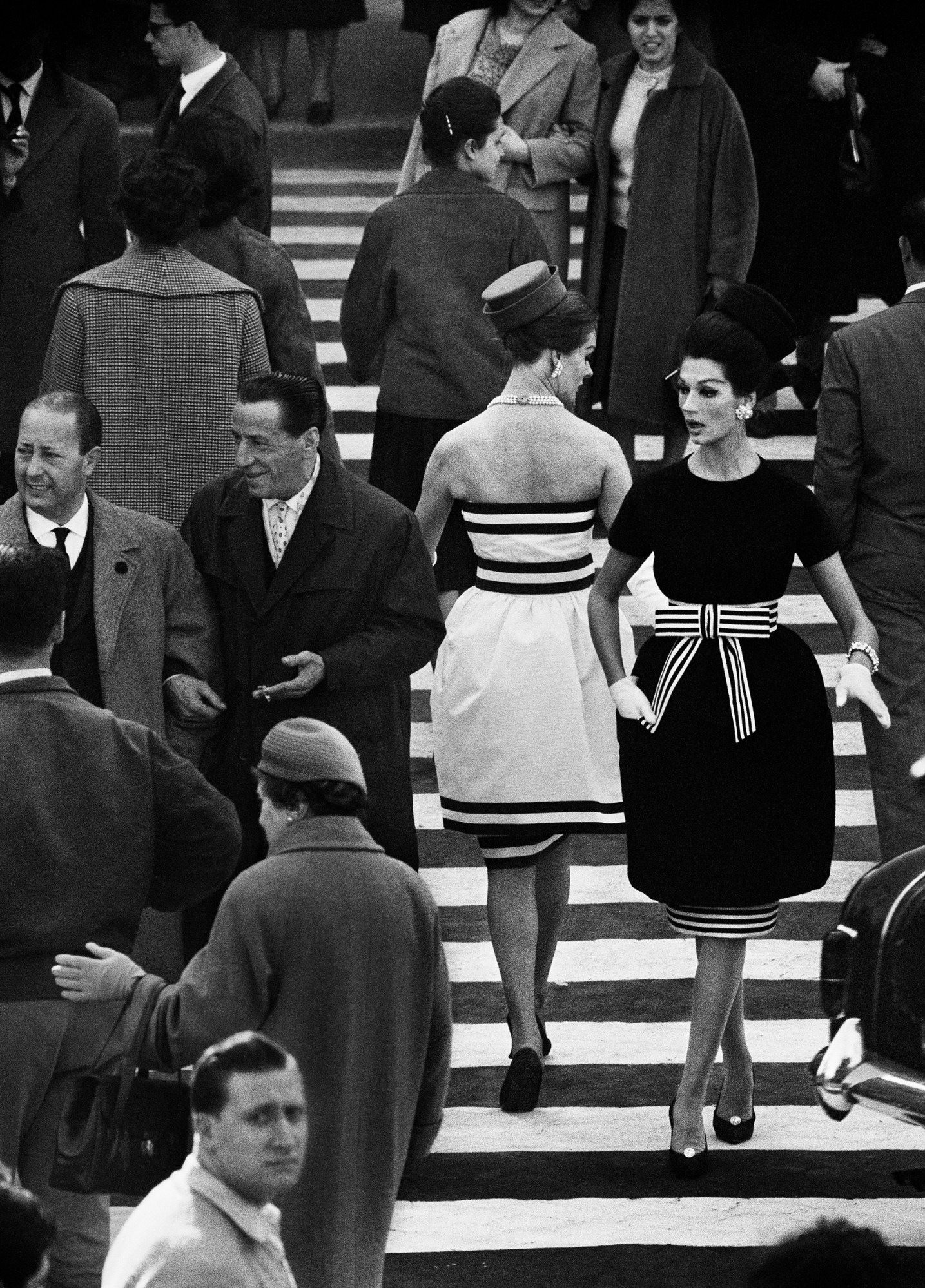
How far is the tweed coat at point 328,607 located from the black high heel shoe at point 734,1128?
Result: 109 centimetres

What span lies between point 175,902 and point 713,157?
476cm

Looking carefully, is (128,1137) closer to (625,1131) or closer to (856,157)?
(625,1131)

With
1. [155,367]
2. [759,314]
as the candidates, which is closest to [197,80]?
[155,367]

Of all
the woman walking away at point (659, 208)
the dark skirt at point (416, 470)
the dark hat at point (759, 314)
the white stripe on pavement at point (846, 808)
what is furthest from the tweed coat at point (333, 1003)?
the woman walking away at point (659, 208)

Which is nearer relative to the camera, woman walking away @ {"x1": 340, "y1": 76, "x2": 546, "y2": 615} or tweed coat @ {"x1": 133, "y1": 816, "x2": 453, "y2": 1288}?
tweed coat @ {"x1": 133, "y1": 816, "x2": 453, "y2": 1288}

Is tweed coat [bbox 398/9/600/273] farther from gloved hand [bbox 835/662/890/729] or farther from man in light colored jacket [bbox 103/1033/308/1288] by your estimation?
man in light colored jacket [bbox 103/1033/308/1288]

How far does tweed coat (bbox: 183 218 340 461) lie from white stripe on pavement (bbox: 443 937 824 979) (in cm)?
151

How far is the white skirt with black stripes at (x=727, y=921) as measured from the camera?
640cm

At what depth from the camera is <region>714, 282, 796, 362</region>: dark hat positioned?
6.43 m

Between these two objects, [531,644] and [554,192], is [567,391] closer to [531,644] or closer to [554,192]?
[531,644]

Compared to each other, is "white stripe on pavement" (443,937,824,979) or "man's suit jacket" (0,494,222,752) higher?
"man's suit jacket" (0,494,222,752)

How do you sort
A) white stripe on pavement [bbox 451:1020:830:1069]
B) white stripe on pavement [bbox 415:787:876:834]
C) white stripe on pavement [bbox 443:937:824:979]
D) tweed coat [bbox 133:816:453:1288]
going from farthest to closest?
1. white stripe on pavement [bbox 415:787:876:834]
2. white stripe on pavement [bbox 443:937:824:979]
3. white stripe on pavement [bbox 451:1020:830:1069]
4. tweed coat [bbox 133:816:453:1288]

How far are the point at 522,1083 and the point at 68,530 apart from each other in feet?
5.90

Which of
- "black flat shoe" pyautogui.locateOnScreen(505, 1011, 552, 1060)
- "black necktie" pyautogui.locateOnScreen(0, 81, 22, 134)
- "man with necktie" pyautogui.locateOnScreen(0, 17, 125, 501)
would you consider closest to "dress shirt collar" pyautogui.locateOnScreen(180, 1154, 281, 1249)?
"black flat shoe" pyautogui.locateOnScreen(505, 1011, 552, 1060)
